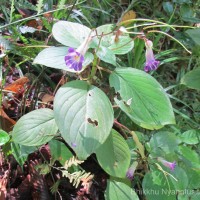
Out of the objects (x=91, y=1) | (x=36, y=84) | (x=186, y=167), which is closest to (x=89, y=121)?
(x=186, y=167)

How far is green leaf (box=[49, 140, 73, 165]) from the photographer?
1.07 meters

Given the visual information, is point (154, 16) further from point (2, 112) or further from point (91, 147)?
point (91, 147)

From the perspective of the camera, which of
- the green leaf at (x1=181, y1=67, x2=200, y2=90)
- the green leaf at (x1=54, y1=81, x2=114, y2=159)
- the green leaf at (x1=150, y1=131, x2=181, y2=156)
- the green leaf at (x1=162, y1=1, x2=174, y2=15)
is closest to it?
the green leaf at (x1=54, y1=81, x2=114, y2=159)

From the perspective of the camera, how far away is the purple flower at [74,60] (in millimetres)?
896

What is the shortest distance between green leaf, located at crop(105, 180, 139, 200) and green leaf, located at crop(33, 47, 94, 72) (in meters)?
0.33

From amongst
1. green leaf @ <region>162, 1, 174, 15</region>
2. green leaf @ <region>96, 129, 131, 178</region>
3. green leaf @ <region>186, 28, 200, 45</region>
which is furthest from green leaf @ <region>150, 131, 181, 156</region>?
green leaf @ <region>162, 1, 174, 15</region>

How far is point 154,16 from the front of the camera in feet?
6.05

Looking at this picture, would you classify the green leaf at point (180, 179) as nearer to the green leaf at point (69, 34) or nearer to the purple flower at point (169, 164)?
the purple flower at point (169, 164)

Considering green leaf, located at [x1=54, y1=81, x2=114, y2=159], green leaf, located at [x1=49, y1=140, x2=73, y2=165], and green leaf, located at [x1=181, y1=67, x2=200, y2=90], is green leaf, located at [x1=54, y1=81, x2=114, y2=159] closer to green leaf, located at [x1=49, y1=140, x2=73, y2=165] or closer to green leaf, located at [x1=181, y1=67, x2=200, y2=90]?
green leaf, located at [x1=49, y1=140, x2=73, y2=165]

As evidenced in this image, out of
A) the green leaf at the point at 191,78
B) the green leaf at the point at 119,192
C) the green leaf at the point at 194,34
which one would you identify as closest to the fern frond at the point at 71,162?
the green leaf at the point at 119,192

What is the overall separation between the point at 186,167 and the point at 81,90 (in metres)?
0.41

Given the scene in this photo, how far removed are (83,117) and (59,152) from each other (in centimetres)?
23

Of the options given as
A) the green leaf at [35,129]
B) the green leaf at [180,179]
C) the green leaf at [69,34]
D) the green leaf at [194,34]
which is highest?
the green leaf at [69,34]

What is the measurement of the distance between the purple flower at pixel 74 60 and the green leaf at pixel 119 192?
0.34 metres
